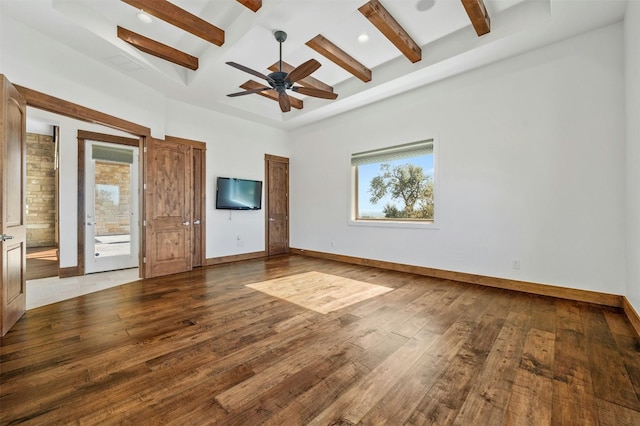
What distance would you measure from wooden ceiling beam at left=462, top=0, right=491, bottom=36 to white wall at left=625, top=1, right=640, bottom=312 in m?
1.27

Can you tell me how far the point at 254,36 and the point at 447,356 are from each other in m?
3.98

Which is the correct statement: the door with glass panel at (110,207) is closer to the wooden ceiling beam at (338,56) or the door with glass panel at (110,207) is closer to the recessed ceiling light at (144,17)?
the recessed ceiling light at (144,17)

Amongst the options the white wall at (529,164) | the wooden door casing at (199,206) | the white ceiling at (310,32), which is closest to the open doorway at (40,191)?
the wooden door casing at (199,206)

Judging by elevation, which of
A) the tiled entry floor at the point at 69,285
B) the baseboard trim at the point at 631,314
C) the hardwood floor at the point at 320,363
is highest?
the baseboard trim at the point at 631,314

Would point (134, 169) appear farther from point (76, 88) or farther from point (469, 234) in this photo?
point (469, 234)

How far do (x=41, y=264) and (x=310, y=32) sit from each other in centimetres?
685

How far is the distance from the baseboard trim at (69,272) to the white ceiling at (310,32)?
137 inches

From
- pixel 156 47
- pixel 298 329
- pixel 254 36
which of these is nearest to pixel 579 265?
pixel 298 329

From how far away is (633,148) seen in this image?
2.77 m

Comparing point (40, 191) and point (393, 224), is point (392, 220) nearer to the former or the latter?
point (393, 224)

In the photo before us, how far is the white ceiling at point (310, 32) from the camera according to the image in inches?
118

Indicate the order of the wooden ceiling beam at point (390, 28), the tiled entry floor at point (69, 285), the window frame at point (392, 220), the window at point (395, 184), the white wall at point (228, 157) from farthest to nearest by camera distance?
1. the white wall at point (228, 157)
2. the window at point (395, 184)
3. the window frame at point (392, 220)
4. the tiled entry floor at point (69, 285)
5. the wooden ceiling beam at point (390, 28)

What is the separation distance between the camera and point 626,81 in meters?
3.04

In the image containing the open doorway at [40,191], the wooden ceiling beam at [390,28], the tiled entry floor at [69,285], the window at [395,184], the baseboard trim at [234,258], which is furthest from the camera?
the open doorway at [40,191]
